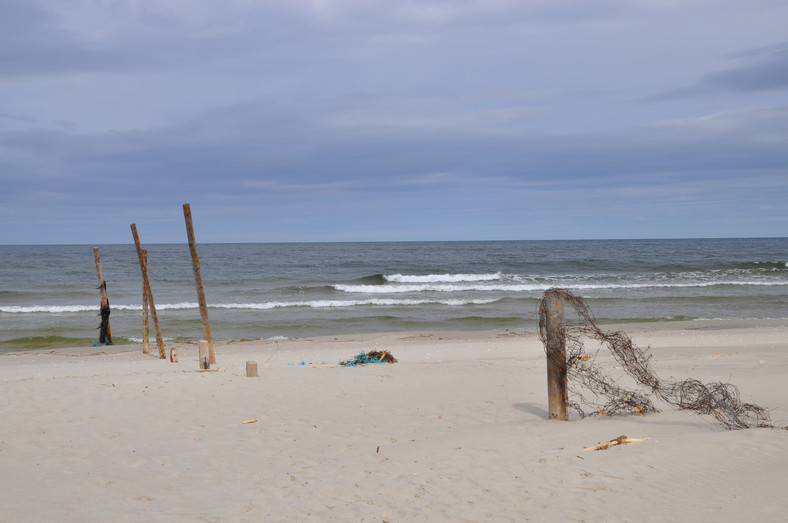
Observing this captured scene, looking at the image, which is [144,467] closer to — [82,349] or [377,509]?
[377,509]

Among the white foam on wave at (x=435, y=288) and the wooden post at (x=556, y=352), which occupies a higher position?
the wooden post at (x=556, y=352)

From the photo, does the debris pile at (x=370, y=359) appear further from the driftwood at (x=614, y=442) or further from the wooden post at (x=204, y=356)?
the driftwood at (x=614, y=442)

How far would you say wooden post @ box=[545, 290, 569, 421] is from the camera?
642cm

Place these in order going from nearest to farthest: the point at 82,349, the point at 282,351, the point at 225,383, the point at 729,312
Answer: the point at 225,383 < the point at 282,351 < the point at 82,349 < the point at 729,312

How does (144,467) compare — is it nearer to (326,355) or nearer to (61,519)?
(61,519)

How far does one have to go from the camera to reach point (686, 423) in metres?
6.37

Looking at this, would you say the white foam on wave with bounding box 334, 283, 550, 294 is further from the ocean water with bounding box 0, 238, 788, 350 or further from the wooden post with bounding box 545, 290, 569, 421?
the wooden post with bounding box 545, 290, 569, 421

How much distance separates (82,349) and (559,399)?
13.9 m

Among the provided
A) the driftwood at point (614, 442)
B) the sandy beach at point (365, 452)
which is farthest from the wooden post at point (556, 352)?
the driftwood at point (614, 442)

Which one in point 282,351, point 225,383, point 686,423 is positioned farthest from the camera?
point 282,351

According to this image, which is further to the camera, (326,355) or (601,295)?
(601,295)

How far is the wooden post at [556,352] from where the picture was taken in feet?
21.1

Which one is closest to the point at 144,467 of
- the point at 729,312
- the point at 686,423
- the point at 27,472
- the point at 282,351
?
the point at 27,472

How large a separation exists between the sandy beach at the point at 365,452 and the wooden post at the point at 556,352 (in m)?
0.26
